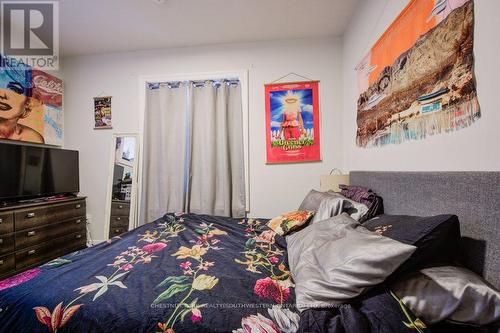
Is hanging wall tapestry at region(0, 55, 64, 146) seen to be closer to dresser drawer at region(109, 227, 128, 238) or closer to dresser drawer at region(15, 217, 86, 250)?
dresser drawer at region(15, 217, 86, 250)

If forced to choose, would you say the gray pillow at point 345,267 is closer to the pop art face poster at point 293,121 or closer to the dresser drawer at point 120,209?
the pop art face poster at point 293,121

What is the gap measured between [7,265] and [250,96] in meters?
2.91

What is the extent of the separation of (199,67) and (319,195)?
2184 mm

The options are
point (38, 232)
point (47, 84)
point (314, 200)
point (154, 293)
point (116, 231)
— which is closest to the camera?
point (154, 293)

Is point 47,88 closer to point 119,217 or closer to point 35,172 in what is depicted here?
point 35,172

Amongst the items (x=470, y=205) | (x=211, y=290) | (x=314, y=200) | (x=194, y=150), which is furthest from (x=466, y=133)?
(x=194, y=150)

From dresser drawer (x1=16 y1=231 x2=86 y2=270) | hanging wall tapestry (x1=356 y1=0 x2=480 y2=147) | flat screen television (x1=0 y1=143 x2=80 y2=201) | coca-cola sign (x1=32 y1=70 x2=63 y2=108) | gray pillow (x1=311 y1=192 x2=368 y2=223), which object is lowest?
dresser drawer (x1=16 y1=231 x2=86 y2=270)

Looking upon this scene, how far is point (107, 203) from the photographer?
2.92 metres

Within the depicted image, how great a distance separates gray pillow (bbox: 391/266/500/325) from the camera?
63 cm

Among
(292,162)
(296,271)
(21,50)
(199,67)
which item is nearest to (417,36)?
(296,271)

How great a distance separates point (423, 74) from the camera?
117 cm

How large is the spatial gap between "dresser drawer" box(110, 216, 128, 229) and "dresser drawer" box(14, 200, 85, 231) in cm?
35

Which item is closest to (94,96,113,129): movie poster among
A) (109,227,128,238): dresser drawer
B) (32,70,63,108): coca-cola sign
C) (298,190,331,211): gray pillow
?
(32,70,63,108): coca-cola sign

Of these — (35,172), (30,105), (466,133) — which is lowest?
(35,172)
